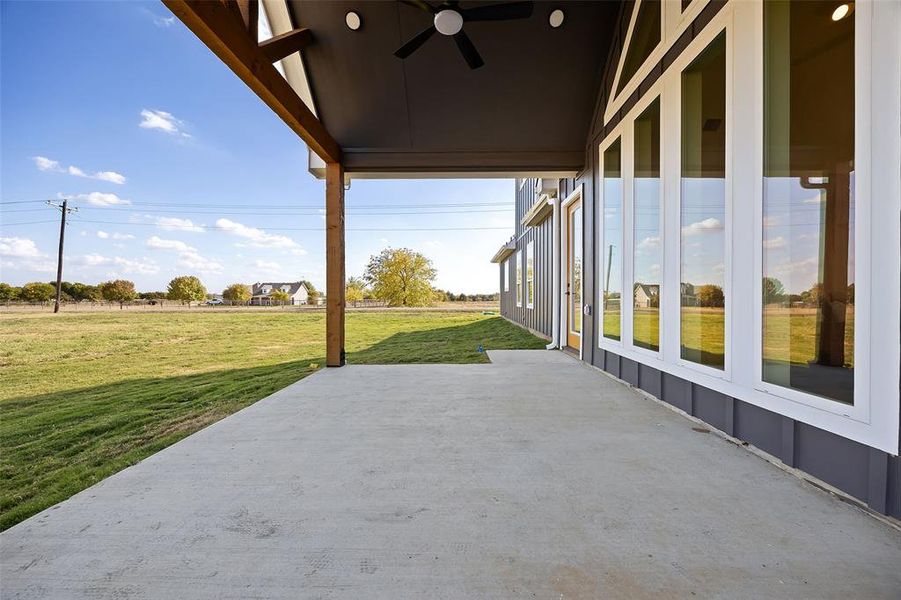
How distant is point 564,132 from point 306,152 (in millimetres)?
3541

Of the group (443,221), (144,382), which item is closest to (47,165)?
(144,382)

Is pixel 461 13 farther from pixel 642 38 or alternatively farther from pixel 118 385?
pixel 118 385

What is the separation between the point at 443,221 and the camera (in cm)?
3406

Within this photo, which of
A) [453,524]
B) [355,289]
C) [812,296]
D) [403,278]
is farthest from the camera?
[355,289]

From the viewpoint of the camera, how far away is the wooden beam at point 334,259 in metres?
5.10

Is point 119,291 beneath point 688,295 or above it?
above

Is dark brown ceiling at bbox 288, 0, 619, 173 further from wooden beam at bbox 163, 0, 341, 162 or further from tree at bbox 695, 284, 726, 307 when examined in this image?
tree at bbox 695, 284, 726, 307

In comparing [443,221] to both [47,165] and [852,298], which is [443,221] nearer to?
[47,165]

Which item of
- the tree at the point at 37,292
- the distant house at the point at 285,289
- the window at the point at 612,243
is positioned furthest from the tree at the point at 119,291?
the window at the point at 612,243

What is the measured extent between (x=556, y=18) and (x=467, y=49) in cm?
122

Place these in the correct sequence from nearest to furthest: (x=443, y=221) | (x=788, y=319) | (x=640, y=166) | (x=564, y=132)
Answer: (x=788, y=319) → (x=640, y=166) → (x=564, y=132) → (x=443, y=221)

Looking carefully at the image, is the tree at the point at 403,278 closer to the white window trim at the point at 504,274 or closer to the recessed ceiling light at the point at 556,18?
the white window trim at the point at 504,274

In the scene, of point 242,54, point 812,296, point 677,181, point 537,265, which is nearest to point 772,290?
point 812,296

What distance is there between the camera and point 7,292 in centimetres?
1275
